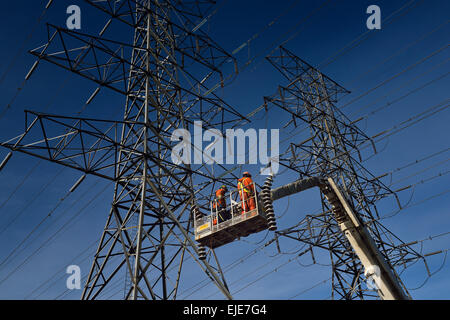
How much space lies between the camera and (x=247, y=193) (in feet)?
46.5

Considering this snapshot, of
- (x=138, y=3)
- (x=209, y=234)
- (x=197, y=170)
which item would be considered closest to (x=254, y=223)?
(x=209, y=234)

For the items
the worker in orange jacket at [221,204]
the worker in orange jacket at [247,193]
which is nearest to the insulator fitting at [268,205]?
the worker in orange jacket at [247,193]

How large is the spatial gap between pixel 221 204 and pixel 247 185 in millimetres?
1269

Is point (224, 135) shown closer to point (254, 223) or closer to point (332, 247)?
point (254, 223)

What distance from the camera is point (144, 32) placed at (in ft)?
58.7

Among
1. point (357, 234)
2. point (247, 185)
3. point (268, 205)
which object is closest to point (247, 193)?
point (247, 185)

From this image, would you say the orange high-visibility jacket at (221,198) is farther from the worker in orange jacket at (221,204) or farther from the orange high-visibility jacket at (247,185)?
the orange high-visibility jacket at (247,185)

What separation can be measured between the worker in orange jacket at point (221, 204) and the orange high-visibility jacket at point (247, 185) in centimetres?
93

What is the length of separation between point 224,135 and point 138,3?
22.0ft

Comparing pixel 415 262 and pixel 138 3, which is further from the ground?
pixel 138 3

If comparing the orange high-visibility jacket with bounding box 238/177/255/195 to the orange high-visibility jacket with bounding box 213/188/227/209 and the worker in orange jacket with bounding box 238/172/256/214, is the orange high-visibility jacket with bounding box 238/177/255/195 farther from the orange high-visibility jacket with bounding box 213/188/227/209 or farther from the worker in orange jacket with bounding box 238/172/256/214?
the orange high-visibility jacket with bounding box 213/188/227/209

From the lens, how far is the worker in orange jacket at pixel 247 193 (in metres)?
13.9

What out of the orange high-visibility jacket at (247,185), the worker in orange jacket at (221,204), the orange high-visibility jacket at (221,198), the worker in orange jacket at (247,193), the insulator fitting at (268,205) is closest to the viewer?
the insulator fitting at (268,205)

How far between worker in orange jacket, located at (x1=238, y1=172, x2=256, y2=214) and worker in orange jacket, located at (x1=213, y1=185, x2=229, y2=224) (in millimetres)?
837
